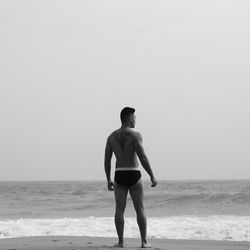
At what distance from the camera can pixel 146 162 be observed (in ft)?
20.1

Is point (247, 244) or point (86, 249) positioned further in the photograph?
point (247, 244)

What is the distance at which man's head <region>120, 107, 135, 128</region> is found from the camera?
20.4ft

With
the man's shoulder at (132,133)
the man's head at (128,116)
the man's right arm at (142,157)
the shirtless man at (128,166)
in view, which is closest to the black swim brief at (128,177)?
the shirtless man at (128,166)

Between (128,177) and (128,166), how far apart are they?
13cm

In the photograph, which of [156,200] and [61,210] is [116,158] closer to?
[61,210]

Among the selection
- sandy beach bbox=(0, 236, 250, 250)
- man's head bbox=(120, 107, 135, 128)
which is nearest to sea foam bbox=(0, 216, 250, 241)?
sandy beach bbox=(0, 236, 250, 250)

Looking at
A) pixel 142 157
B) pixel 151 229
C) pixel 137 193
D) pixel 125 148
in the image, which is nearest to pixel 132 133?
pixel 125 148

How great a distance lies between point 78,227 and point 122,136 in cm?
753

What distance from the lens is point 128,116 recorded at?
6.25m

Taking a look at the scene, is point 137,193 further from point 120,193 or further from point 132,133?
point 132,133

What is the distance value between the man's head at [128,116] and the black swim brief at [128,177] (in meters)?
0.57

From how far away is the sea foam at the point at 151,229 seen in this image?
12.0 m

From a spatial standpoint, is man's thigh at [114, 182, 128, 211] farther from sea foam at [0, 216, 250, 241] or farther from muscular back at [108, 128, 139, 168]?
sea foam at [0, 216, 250, 241]

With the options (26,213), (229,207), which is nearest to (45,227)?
(26,213)
